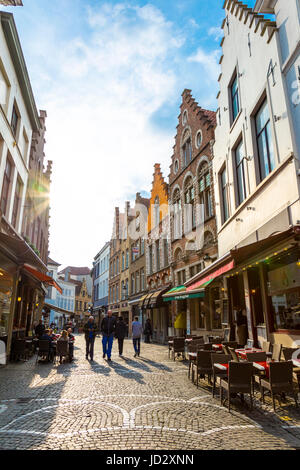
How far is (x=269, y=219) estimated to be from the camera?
8.58 m

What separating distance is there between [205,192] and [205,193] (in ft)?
0.18

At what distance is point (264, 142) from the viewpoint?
9.59 metres

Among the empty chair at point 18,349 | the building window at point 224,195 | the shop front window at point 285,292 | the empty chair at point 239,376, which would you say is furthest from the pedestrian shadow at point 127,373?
the building window at point 224,195

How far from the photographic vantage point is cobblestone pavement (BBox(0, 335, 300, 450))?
12.9ft

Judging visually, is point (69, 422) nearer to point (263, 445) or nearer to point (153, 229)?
point (263, 445)

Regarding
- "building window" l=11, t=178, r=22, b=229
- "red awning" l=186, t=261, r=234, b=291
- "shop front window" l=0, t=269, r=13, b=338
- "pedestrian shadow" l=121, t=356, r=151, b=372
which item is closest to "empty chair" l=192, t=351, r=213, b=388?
A: "red awning" l=186, t=261, r=234, b=291

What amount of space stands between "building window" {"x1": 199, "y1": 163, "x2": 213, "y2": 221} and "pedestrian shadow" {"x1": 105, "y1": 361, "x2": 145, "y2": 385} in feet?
28.3

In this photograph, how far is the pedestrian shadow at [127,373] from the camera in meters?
8.04

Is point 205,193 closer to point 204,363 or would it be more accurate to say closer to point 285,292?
point 285,292

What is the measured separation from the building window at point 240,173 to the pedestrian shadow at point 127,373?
23.6ft

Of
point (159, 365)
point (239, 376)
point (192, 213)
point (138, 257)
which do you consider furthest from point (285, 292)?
point (138, 257)

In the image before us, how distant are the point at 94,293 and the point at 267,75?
50.9 meters

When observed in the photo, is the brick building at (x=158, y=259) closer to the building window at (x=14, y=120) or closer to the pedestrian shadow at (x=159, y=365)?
the pedestrian shadow at (x=159, y=365)
